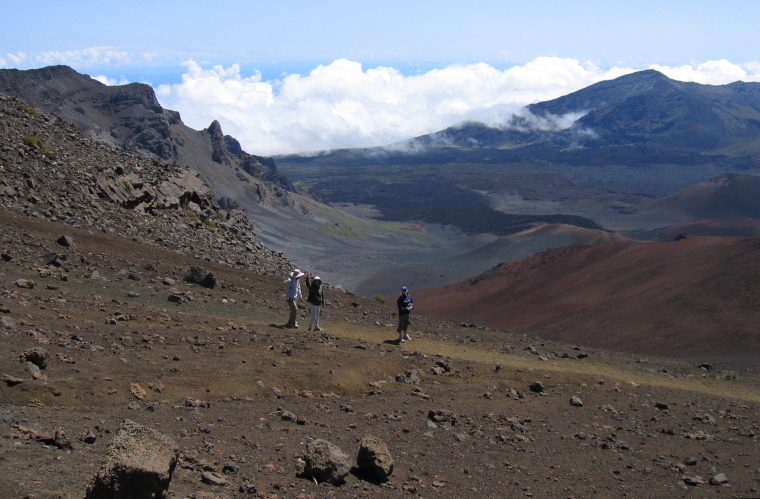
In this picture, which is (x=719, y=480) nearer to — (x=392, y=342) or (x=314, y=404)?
(x=314, y=404)

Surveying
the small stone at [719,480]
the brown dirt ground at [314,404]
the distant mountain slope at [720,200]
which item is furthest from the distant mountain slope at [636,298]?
the distant mountain slope at [720,200]

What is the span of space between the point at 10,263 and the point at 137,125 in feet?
256

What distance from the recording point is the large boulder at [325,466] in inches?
258

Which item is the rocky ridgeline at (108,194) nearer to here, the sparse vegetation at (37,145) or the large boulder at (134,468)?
the sparse vegetation at (37,145)

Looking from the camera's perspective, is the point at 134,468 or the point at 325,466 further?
the point at 325,466

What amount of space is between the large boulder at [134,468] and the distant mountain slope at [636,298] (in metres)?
18.5

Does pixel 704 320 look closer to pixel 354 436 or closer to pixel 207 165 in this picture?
pixel 354 436

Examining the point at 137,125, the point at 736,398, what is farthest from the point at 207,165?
the point at 736,398

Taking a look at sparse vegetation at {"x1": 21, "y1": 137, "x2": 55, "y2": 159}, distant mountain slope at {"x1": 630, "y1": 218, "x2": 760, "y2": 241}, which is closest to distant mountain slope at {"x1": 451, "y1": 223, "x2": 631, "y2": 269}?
distant mountain slope at {"x1": 630, "y1": 218, "x2": 760, "y2": 241}

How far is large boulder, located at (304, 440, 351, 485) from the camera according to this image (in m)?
6.56

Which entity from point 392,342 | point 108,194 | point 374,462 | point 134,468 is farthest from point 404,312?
point 108,194

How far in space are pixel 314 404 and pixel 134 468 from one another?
4.28 meters

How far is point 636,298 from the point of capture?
29250mm

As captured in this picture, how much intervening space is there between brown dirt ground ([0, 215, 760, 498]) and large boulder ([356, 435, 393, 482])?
11 centimetres
